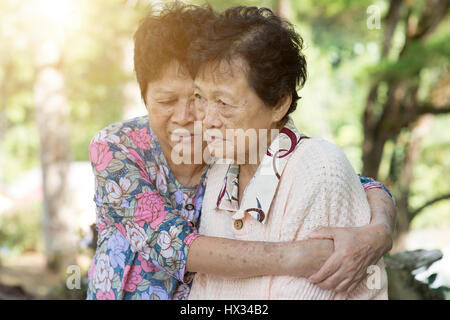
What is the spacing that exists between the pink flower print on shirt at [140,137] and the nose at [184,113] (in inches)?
7.5

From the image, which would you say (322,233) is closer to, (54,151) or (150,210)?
(150,210)

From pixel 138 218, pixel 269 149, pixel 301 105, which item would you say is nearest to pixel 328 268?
pixel 269 149

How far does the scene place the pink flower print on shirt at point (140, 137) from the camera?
2424 millimetres

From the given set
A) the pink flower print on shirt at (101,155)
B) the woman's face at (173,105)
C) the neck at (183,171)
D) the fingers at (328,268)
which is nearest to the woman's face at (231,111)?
the woman's face at (173,105)

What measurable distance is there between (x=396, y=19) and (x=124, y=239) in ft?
19.8

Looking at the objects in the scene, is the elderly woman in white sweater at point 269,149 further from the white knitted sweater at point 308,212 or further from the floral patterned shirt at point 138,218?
the floral patterned shirt at point 138,218

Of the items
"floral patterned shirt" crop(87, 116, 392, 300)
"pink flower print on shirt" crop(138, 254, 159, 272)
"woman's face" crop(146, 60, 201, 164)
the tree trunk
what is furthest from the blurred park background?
"pink flower print on shirt" crop(138, 254, 159, 272)

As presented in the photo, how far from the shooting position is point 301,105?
17.3m

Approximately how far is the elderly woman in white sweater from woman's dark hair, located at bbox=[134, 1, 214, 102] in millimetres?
127

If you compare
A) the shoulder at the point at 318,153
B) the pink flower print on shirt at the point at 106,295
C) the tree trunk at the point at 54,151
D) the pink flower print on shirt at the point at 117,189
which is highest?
the tree trunk at the point at 54,151

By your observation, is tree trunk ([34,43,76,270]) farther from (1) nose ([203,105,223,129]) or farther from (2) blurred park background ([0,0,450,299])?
(1) nose ([203,105,223,129])

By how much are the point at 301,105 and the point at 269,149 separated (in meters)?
15.4
